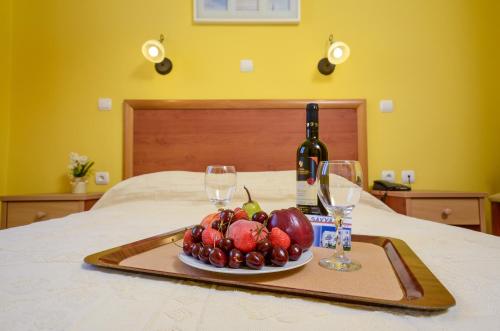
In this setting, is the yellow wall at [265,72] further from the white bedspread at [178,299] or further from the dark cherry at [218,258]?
the dark cherry at [218,258]

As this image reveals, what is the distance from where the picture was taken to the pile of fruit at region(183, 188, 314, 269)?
41 centimetres

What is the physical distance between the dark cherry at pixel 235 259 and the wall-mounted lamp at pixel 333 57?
1886 millimetres

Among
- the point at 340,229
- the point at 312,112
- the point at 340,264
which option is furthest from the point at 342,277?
the point at 312,112

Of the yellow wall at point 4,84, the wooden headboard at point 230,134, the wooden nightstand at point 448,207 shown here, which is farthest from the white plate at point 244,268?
the yellow wall at point 4,84

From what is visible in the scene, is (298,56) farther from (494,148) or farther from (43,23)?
(43,23)

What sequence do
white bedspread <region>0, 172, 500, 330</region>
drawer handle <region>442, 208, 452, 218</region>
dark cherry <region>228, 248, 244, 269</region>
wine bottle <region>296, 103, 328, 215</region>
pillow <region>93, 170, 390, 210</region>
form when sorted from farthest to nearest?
drawer handle <region>442, 208, 452, 218</region>
pillow <region>93, 170, 390, 210</region>
wine bottle <region>296, 103, 328, 215</region>
dark cherry <region>228, 248, 244, 269</region>
white bedspread <region>0, 172, 500, 330</region>

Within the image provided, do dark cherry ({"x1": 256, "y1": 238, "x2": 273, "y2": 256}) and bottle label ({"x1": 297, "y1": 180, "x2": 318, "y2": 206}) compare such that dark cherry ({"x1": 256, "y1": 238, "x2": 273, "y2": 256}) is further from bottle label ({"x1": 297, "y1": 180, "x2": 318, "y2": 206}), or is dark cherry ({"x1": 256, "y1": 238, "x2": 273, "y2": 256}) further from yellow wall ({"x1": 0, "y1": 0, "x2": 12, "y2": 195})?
yellow wall ({"x1": 0, "y1": 0, "x2": 12, "y2": 195})

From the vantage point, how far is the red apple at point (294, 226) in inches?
19.2

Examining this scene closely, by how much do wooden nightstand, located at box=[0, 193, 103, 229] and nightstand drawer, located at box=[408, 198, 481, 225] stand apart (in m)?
1.98

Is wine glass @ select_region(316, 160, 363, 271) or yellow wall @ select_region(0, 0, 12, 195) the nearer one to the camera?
wine glass @ select_region(316, 160, 363, 271)

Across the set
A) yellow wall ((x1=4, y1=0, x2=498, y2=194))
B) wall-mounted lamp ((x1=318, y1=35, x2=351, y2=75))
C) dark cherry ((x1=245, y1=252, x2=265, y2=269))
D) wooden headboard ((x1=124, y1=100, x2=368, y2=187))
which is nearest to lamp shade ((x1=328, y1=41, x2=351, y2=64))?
wall-mounted lamp ((x1=318, y1=35, x2=351, y2=75))

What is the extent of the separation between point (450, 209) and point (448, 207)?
0.05ft

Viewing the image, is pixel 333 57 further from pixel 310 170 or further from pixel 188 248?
pixel 188 248

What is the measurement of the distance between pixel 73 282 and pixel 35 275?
0.27 feet
